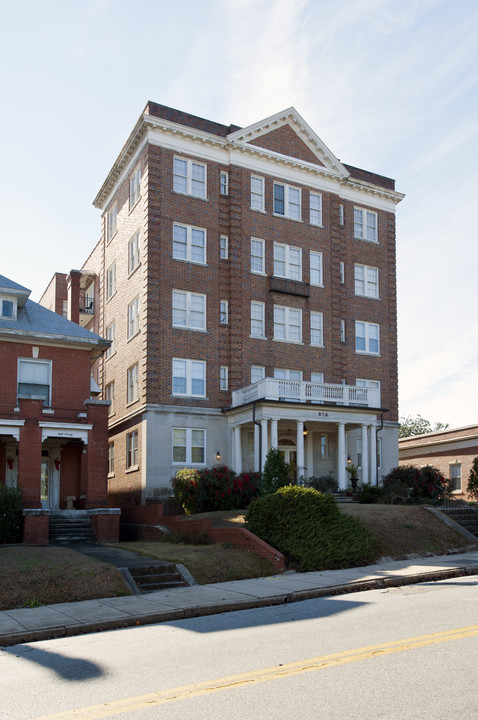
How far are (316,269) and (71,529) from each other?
19233 mm

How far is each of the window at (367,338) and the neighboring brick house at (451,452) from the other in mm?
8223

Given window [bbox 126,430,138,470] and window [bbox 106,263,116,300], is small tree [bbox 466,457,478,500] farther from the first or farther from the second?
window [bbox 106,263,116,300]

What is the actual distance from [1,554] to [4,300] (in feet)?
46.5

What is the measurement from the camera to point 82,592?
47.4 feet

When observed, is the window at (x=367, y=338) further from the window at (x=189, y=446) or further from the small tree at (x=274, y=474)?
the small tree at (x=274, y=474)

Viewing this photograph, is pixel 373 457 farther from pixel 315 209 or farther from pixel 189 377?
pixel 315 209

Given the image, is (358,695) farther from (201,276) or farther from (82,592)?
(201,276)

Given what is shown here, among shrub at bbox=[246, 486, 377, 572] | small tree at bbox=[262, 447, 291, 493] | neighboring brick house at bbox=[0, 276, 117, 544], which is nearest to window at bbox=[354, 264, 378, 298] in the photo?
neighboring brick house at bbox=[0, 276, 117, 544]

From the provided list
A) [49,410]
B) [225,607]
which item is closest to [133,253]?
[49,410]

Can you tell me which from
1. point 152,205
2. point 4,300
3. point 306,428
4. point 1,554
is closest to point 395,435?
point 306,428

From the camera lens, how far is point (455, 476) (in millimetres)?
43094

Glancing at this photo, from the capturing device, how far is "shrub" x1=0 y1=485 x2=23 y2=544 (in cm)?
2216

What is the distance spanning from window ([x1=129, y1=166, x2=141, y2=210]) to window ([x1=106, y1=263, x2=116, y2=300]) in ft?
14.0

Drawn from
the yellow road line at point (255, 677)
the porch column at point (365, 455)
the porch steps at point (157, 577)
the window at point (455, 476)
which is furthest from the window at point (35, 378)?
the window at point (455, 476)
